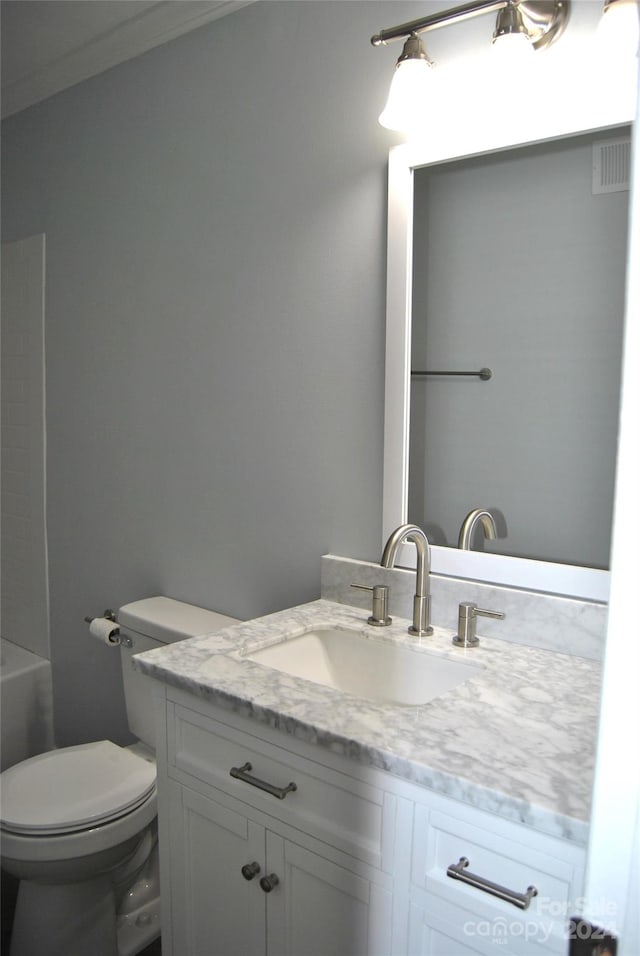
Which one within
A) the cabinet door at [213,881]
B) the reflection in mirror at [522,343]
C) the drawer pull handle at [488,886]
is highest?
the reflection in mirror at [522,343]

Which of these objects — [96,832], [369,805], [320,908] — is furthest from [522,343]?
[96,832]

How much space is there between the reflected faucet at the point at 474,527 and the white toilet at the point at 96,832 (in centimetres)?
74

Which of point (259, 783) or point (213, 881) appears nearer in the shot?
point (259, 783)

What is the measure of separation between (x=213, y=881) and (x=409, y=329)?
1114 millimetres

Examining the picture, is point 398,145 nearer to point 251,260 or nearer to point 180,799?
point 251,260

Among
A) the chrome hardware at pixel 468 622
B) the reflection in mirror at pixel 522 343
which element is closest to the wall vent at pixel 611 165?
the reflection in mirror at pixel 522 343

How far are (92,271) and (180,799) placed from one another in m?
1.67

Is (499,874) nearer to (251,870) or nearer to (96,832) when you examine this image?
(251,870)

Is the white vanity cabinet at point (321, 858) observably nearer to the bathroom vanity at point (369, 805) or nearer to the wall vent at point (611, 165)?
the bathroom vanity at point (369, 805)

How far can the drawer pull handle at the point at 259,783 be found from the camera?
3.55ft

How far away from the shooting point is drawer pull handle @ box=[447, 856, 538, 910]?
2.77ft

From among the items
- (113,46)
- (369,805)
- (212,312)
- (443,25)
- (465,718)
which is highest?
(113,46)

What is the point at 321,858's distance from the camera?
1054 mm

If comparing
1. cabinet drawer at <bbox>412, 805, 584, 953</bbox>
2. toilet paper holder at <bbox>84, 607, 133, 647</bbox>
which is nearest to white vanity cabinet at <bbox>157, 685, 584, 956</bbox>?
cabinet drawer at <bbox>412, 805, 584, 953</bbox>
